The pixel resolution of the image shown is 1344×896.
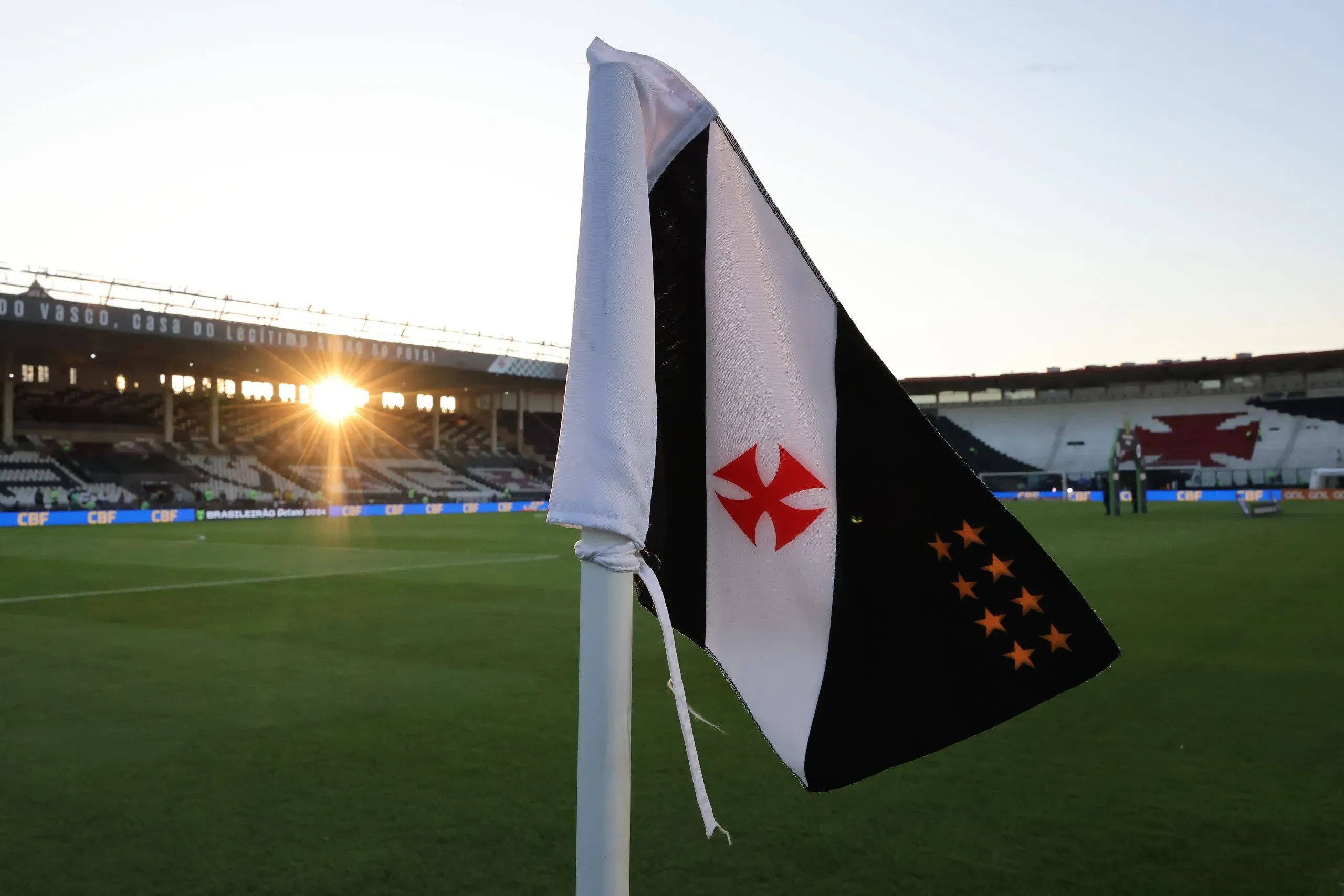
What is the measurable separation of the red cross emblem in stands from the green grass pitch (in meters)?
0.17

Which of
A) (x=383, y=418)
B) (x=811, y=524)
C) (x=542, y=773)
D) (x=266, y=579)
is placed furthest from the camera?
(x=383, y=418)

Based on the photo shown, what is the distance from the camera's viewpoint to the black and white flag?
1.52 m

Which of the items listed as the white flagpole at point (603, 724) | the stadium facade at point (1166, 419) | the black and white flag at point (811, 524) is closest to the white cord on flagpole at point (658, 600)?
the white flagpole at point (603, 724)

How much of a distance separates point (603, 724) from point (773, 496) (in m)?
0.50

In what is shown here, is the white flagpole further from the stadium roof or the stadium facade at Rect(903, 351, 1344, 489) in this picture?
the stadium roof

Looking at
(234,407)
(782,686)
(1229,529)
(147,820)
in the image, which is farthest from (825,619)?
(234,407)

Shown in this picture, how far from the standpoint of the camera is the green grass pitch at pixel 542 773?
3.30 meters

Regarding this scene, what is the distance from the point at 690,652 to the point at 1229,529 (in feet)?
60.5

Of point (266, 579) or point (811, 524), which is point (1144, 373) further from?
point (811, 524)

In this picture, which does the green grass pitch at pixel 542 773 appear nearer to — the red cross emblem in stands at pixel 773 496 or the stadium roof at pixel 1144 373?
the red cross emblem in stands at pixel 773 496

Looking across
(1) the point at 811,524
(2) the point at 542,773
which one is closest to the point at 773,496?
(1) the point at 811,524

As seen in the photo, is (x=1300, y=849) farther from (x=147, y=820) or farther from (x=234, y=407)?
(x=234, y=407)

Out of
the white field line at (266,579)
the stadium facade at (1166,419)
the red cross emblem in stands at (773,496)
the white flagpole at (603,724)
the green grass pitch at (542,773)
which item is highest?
the stadium facade at (1166,419)

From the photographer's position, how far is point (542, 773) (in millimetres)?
4402
